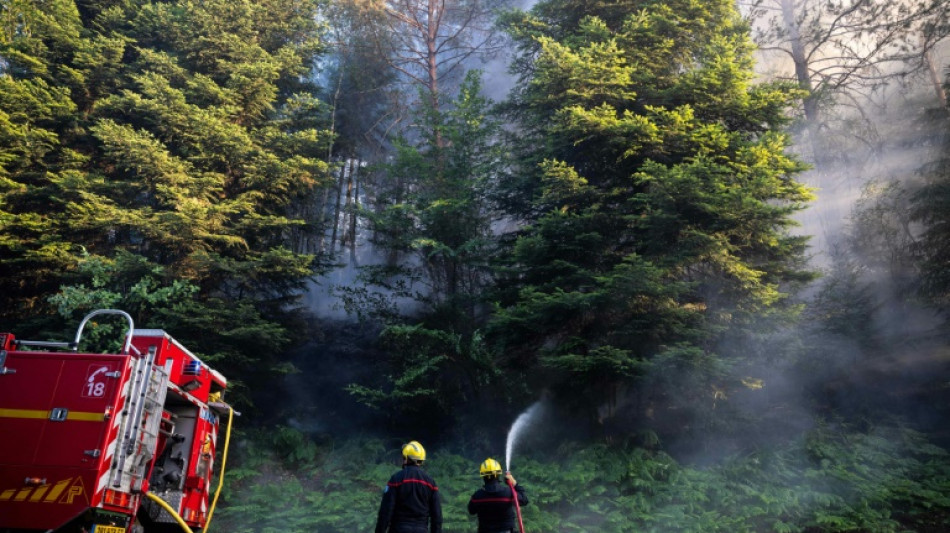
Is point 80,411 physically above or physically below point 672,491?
above

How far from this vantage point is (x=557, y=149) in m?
13.4

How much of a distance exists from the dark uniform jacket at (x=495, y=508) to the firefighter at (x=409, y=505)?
0.65 m

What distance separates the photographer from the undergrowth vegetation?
364 inches

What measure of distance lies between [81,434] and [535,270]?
27.9 feet

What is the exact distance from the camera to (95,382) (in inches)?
244

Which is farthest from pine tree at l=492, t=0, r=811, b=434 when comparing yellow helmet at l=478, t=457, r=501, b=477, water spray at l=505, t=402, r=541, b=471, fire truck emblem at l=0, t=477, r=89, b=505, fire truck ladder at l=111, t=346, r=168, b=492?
fire truck emblem at l=0, t=477, r=89, b=505

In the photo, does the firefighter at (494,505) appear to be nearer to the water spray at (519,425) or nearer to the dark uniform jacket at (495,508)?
the dark uniform jacket at (495,508)

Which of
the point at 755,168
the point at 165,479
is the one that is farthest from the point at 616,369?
the point at 165,479

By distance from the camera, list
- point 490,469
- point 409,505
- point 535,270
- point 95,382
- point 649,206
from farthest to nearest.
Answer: point 535,270, point 649,206, point 490,469, point 95,382, point 409,505

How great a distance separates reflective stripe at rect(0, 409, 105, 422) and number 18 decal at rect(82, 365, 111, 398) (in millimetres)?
182

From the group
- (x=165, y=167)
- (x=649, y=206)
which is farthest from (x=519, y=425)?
(x=165, y=167)

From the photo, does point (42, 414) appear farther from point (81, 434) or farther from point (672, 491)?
point (672, 491)

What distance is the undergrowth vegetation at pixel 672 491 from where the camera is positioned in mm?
9258

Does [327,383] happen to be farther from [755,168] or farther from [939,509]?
[939,509]
